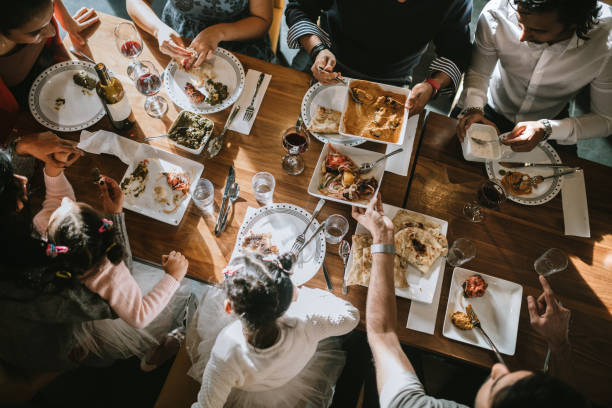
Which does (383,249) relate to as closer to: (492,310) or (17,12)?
(492,310)

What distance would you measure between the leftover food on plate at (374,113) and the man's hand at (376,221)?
1.21ft

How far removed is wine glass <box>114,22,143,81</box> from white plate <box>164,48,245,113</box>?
203 mm

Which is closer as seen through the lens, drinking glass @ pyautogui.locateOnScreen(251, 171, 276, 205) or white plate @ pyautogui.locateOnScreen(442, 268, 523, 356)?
white plate @ pyautogui.locateOnScreen(442, 268, 523, 356)

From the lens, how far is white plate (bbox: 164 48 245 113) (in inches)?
75.8

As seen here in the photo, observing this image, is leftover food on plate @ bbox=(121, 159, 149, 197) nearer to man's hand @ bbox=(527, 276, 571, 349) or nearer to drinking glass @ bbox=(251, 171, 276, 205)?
drinking glass @ bbox=(251, 171, 276, 205)

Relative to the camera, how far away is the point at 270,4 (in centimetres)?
243

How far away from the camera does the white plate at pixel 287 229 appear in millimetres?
1653

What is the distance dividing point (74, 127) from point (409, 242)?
1.82m

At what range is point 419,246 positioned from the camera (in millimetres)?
1685

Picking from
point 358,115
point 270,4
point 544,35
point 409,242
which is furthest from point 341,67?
point 409,242

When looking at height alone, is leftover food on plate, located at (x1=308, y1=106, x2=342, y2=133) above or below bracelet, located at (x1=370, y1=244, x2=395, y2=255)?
above

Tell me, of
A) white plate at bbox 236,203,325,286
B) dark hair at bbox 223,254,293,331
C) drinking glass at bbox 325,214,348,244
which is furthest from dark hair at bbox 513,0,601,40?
dark hair at bbox 223,254,293,331

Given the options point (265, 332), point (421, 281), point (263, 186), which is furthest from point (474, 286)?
point (263, 186)

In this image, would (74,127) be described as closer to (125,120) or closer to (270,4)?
(125,120)
